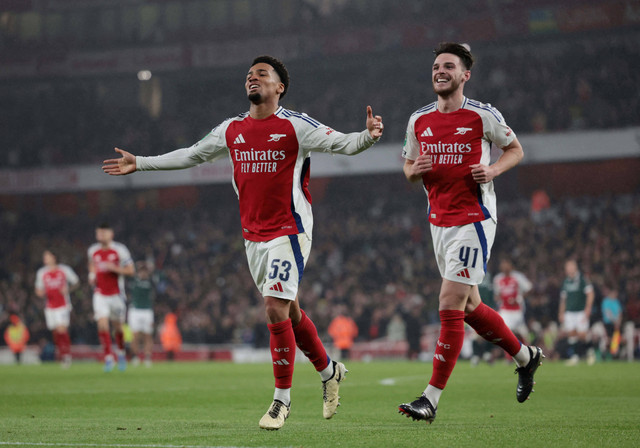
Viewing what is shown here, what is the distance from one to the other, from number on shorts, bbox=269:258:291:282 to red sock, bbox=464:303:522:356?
1290 millimetres

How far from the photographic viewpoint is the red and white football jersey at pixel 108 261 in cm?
1611

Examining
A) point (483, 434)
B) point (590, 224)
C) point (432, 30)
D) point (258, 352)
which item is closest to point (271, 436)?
point (483, 434)

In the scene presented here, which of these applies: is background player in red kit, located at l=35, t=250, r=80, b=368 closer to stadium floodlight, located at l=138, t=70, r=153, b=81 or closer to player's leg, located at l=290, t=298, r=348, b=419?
player's leg, located at l=290, t=298, r=348, b=419

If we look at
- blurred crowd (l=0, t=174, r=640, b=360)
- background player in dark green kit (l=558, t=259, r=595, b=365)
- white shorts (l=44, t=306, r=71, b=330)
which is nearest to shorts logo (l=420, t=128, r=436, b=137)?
background player in dark green kit (l=558, t=259, r=595, b=365)

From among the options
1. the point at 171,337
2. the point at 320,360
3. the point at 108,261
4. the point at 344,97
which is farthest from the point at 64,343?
the point at 344,97

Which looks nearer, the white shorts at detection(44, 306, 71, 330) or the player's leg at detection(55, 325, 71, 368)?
the player's leg at detection(55, 325, 71, 368)

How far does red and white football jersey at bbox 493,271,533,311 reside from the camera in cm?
1805

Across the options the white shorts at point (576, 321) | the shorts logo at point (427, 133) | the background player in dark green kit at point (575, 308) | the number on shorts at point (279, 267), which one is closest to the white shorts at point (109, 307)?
the background player in dark green kit at point (575, 308)

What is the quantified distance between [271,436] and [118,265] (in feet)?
35.6

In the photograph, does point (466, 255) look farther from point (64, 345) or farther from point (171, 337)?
point (171, 337)

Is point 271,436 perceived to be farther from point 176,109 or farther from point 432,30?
point 176,109

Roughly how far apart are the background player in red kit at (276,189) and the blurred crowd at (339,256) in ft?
54.6

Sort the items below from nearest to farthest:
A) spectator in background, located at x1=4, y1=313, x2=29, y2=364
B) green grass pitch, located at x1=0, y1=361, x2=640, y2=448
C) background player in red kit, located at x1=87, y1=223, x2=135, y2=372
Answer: green grass pitch, located at x1=0, y1=361, x2=640, y2=448
background player in red kit, located at x1=87, y1=223, x2=135, y2=372
spectator in background, located at x1=4, y1=313, x2=29, y2=364

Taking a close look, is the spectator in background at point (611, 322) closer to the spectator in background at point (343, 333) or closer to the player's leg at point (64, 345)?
the spectator in background at point (343, 333)
